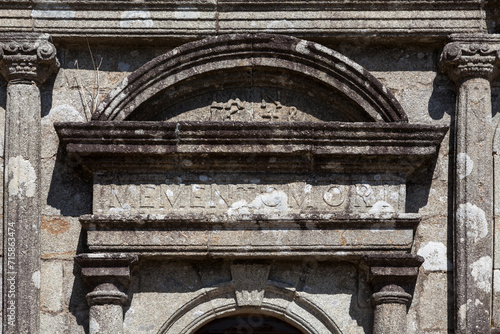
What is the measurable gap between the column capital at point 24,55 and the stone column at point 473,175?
2.68 m

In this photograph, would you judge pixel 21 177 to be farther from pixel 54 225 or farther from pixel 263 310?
pixel 263 310

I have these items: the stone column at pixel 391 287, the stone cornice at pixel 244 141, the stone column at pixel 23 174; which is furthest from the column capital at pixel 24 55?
the stone column at pixel 391 287

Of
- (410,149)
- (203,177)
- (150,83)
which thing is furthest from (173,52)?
(410,149)

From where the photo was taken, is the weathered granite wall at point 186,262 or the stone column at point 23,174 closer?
the stone column at point 23,174

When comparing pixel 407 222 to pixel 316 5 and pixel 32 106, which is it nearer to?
pixel 316 5

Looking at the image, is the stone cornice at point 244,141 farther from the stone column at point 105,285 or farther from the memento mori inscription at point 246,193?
the stone column at point 105,285

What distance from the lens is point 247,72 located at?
7.49 meters

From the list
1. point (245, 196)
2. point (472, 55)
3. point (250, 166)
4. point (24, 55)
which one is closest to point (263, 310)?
point (245, 196)

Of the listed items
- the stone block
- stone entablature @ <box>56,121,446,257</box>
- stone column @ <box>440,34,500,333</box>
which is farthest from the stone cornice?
the stone block

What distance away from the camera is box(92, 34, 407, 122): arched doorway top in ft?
24.0

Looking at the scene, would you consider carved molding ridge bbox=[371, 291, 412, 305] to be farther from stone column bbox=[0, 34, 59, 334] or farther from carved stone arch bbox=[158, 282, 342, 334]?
stone column bbox=[0, 34, 59, 334]

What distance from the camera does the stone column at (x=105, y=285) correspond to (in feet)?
23.2

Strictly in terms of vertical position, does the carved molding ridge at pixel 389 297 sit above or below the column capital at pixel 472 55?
below

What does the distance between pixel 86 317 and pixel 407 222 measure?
218 cm
